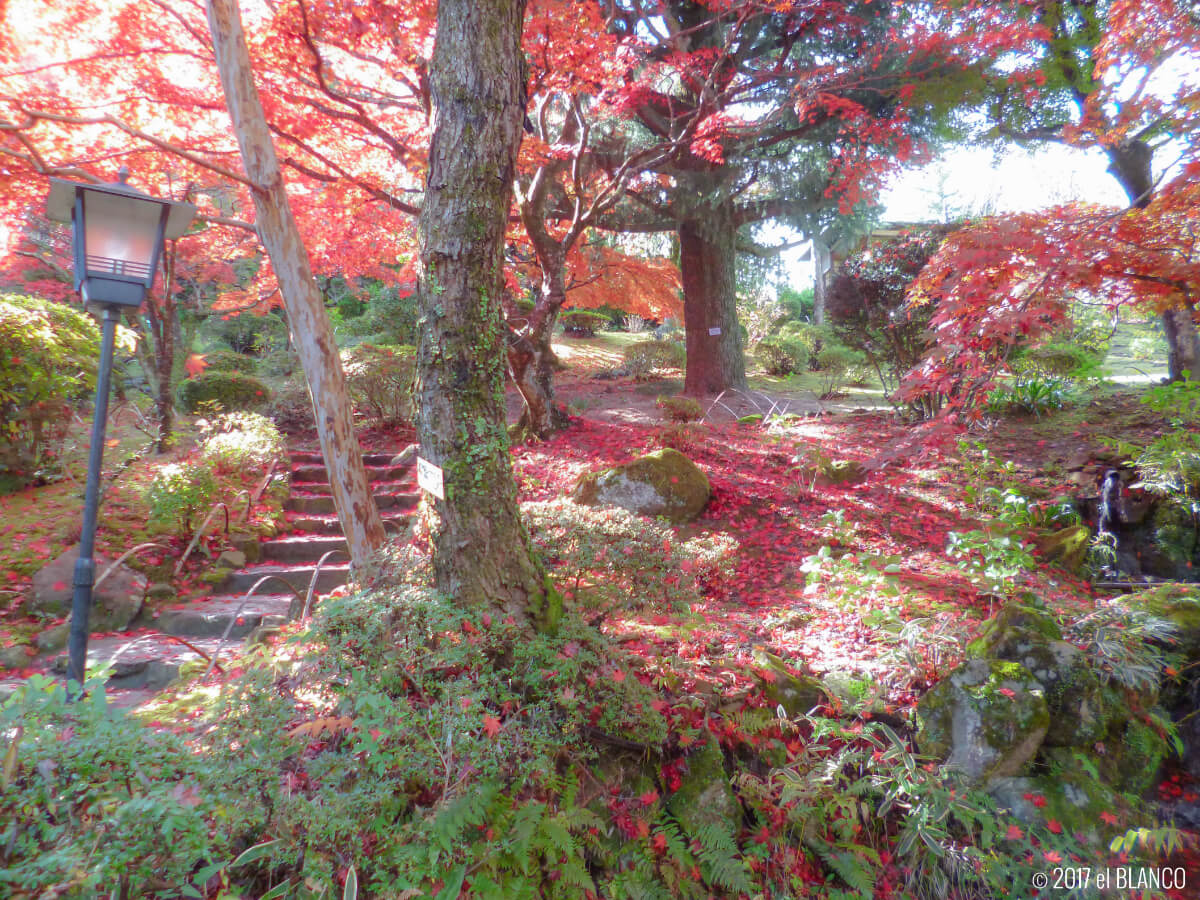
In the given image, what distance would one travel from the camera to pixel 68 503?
565cm

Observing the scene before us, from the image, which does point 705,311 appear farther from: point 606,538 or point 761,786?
point 761,786

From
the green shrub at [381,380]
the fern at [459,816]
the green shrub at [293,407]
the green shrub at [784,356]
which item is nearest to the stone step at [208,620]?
the fern at [459,816]

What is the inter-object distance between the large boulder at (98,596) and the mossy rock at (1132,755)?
648 centimetres

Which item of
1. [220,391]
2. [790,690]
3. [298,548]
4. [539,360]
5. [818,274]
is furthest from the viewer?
[818,274]

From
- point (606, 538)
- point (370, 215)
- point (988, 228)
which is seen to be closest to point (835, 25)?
point (988, 228)

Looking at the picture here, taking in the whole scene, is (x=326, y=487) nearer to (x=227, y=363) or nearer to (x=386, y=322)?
(x=227, y=363)

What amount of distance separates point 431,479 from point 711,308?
8.81 m

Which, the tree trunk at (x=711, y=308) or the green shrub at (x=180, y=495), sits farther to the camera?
the tree trunk at (x=711, y=308)

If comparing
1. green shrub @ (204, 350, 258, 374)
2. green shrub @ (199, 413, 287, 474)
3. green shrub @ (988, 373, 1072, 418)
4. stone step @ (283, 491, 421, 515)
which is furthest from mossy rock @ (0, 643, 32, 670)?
green shrub @ (988, 373, 1072, 418)

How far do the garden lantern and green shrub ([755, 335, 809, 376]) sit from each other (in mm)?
13608

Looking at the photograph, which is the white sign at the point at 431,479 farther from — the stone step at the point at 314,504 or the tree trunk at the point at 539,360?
the tree trunk at the point at 539,360

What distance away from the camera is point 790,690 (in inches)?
119

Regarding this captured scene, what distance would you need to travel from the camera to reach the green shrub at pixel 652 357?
14.1 meters

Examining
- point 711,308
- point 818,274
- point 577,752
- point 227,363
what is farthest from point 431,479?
point 818,274
